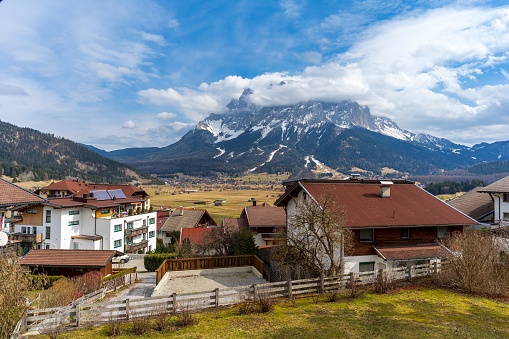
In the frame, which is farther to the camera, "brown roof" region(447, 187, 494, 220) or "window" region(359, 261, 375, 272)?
"brown roof" region(447, 187, 494, 220)

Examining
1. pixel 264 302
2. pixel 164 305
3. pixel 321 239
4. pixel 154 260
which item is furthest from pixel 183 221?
pixel 264 302

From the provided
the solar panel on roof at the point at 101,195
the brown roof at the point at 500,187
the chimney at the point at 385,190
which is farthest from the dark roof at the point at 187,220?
the brown roof at the point at 500,187

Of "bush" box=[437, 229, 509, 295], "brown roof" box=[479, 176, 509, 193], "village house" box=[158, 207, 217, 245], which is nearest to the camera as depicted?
"bush" box=[437, 229, 509, 295]

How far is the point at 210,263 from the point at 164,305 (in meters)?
13.4

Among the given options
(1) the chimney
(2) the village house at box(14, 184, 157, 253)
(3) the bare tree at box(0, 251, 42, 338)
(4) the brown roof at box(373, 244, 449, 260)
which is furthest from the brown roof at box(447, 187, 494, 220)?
(2) the village house at box(14, 184, 157, 253)

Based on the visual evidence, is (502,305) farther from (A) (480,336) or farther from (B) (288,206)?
(B) (288,206)

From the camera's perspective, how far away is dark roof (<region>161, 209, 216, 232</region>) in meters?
57.8

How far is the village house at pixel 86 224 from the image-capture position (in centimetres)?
4609

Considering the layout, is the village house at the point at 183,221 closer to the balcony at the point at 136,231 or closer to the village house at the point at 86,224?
the balcony at the point at 136,231

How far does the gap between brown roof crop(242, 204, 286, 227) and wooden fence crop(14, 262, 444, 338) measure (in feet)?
88.0

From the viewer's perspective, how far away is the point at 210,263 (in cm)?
2930

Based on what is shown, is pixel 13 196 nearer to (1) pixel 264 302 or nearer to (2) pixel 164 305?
(2) pixel 164 305

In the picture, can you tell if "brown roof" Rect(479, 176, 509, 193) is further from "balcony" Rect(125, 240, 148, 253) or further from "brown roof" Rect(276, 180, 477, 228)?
"balcony" Rect(125, 240, 148, 253)

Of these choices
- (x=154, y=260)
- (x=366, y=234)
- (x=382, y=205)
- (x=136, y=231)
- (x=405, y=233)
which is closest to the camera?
(x=366, y=234)
